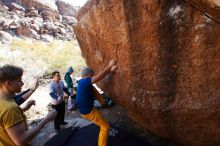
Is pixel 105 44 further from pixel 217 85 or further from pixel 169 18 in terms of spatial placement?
pixel 217 85

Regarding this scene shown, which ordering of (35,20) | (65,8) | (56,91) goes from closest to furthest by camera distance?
(56,91) → (35,20) → (65,8)

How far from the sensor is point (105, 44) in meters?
4.38

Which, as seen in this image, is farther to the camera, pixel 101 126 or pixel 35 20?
pixel 35 20

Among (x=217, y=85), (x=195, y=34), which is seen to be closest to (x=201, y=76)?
(x=217, y=85)

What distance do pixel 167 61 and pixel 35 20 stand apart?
2580cm

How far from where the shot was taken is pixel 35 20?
2656 centimetres

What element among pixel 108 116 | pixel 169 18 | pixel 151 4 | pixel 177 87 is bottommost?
pixel 108 116

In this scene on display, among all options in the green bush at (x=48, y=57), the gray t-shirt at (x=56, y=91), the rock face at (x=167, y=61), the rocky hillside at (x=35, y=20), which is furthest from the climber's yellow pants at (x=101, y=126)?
the rocky hillside at (x=35, y=20)

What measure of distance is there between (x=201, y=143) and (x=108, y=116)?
3.43m

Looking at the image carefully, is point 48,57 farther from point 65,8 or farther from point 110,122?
point 65,8

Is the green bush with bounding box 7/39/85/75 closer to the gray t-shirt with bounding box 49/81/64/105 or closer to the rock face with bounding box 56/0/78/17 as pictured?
the gray t-shirt with bounding box 49/81/64/105

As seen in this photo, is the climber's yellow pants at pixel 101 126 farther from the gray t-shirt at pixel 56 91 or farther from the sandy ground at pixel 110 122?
the gray t-shirt at pixel 56 91

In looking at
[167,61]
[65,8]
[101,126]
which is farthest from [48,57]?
[65,8]

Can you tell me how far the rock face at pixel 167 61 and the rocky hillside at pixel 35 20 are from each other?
59.8 feet
